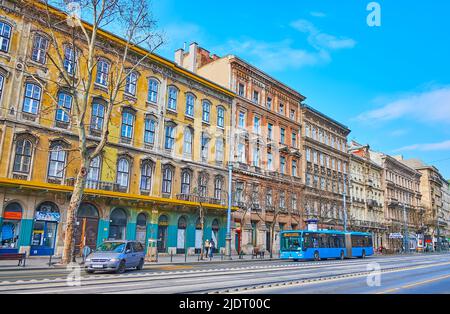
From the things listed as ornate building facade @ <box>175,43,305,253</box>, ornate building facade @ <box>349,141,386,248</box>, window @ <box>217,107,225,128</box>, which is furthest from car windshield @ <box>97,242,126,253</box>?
ornate building facade @ <box>349,141,386,248</box>

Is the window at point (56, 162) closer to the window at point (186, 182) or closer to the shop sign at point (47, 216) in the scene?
the shop sign at point (47, 216)

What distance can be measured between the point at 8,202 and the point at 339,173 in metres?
46.2

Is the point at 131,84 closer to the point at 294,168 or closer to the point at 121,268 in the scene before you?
the point at 121,268

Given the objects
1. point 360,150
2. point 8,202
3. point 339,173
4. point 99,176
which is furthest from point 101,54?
point 360,150

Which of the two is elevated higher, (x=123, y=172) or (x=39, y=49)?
(x=39, y=49)

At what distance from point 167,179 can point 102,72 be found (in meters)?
10.5

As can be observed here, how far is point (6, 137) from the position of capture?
78.8ft

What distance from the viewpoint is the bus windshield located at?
105ft

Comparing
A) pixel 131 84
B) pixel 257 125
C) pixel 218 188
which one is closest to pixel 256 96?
pixel 257 125

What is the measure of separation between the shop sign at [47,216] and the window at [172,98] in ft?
46.0

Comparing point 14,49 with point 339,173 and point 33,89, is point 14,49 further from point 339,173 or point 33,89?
point 339,173

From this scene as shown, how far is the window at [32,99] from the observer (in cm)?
2539

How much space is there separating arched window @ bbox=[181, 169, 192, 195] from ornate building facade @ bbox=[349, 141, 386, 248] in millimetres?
32283

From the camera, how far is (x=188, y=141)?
118ft
